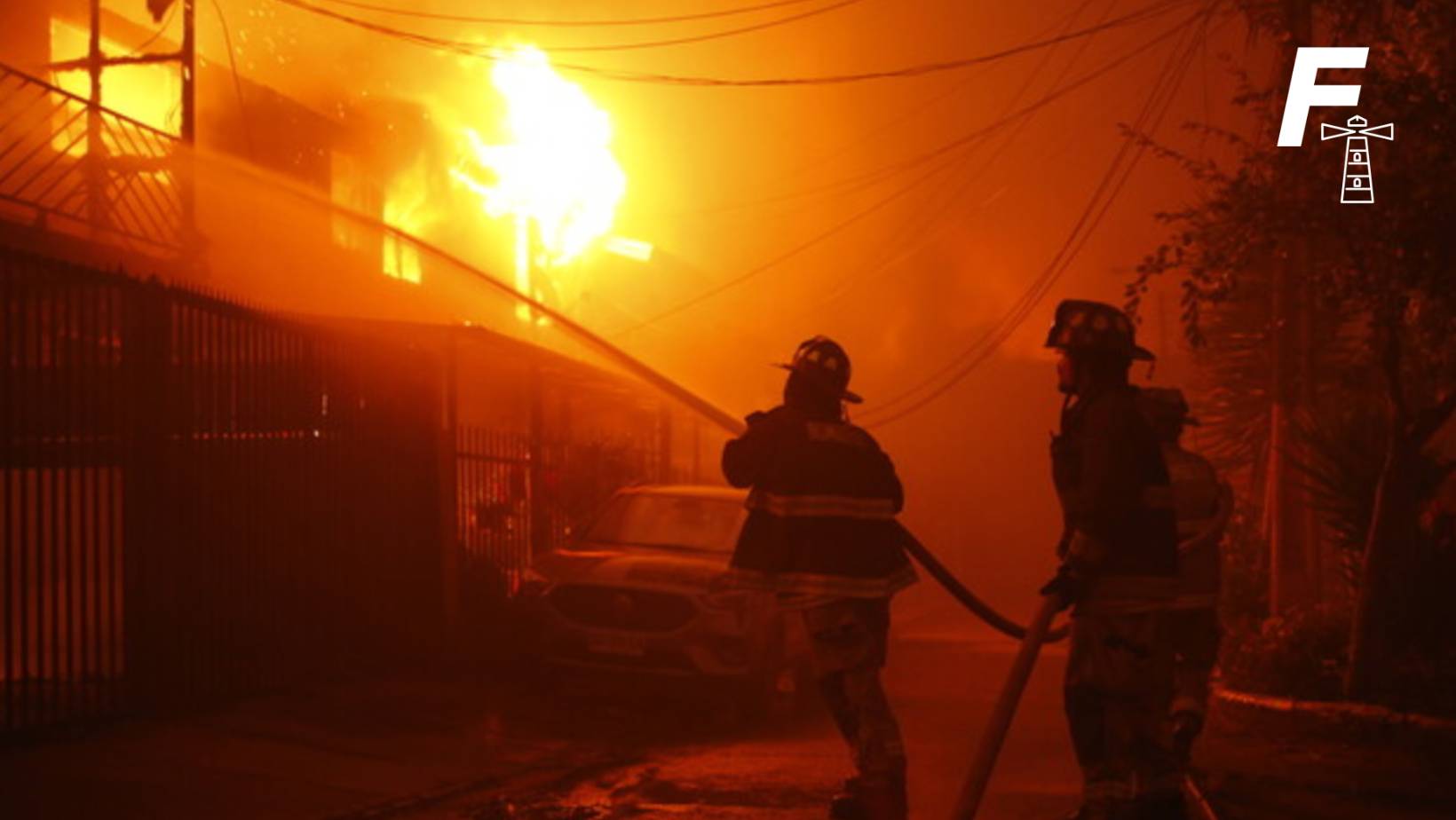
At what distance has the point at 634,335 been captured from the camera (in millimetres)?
46625

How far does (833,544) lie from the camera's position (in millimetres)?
7148

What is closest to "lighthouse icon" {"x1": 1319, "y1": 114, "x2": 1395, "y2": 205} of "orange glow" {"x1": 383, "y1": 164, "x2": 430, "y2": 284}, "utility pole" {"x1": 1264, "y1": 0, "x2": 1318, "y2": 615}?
"utility pole" {"x1": 1264, "y1": 0, "x2": 1318, "y2": 615}

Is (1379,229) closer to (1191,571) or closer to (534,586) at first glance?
(1191,571)

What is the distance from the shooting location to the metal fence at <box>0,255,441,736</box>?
8.67 m

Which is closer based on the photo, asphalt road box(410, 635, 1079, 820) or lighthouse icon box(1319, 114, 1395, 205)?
asphalt road box(410, 635, 1079, 820)

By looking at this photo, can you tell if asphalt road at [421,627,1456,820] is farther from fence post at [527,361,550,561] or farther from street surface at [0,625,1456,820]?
fence post at [527,361,550,561]

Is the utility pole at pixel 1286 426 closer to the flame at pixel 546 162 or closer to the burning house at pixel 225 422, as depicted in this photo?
the burning house at pixel 225 422

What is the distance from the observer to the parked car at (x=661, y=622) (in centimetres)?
1154

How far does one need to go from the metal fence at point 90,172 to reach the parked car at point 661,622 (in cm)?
603

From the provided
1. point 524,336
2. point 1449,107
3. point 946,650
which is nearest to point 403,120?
point 524,336

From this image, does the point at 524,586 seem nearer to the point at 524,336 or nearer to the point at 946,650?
the point at 946,650

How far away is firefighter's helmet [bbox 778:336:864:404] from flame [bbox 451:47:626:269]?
22.6 m

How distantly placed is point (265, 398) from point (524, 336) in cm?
2101

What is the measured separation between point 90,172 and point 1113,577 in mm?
12256
